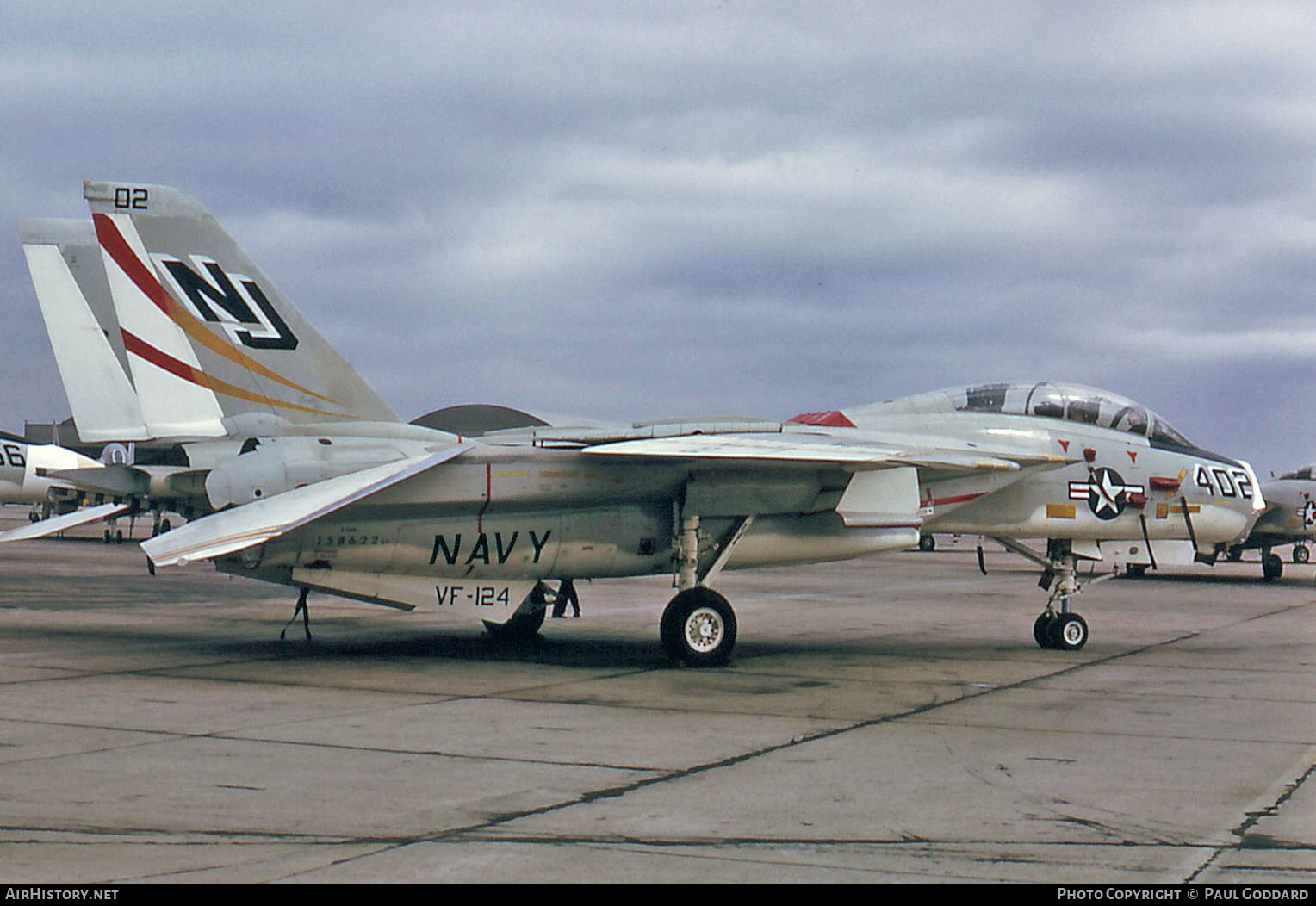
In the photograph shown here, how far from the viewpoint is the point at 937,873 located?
532 centimetres

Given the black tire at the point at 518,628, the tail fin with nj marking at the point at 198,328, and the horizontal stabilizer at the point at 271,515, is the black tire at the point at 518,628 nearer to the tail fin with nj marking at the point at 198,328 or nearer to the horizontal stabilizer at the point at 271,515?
the tail fin with nj marking at the point at 198,328

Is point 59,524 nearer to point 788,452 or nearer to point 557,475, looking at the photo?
point 557,475

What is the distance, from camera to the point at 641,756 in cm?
796

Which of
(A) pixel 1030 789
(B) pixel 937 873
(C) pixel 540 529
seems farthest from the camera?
(C) pixel 540 529

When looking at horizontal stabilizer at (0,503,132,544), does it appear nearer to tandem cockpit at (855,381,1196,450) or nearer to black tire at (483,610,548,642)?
black tire at (483,610,548,642)

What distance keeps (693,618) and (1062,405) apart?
515cm

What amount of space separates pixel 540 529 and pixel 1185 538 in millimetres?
7498

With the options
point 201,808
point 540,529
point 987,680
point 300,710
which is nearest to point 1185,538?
point 987,680

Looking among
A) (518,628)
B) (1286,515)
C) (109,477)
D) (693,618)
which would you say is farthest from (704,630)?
(1286,515)

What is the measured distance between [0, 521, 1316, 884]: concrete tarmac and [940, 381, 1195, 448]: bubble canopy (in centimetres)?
254

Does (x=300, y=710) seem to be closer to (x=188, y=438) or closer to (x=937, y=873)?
(x=188, y=438)

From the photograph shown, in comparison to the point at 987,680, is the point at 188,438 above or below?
above

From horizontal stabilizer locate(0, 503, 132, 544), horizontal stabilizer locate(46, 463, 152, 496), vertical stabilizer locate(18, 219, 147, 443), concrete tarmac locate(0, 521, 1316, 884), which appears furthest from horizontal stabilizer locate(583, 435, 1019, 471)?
vertical stabilizer locate(18, 219, 147, 443)

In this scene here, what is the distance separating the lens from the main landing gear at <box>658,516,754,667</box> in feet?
41.1
